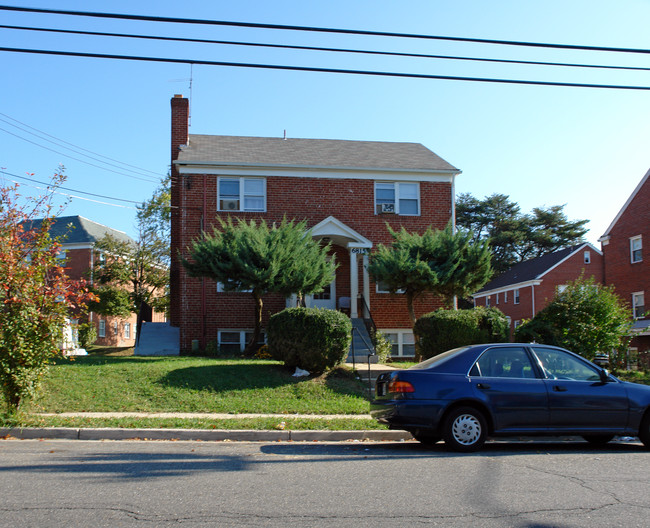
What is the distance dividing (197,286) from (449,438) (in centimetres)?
1456

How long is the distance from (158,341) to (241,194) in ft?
19.5

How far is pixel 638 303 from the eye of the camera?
103 feet

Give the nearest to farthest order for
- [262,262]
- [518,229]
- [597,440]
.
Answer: [597,440], [262,262], [518,229]

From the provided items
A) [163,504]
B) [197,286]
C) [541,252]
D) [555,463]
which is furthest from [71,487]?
[541,252]

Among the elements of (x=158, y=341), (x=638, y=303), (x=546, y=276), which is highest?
(x=546, y=276)

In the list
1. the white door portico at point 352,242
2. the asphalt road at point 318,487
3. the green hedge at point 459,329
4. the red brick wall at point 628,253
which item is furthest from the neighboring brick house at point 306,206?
the red brick wall at point 628,253

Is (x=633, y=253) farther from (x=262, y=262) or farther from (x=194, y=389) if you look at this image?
(x=194, y=389)

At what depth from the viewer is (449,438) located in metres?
8.05

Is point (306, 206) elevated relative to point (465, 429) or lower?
elevated

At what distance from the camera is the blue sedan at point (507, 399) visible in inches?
320

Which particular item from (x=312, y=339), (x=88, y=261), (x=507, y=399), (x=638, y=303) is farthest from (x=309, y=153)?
(x=88, y=261)

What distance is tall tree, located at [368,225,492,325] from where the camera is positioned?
1883cm

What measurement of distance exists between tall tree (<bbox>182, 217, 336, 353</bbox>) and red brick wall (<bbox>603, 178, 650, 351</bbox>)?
64.8 ft

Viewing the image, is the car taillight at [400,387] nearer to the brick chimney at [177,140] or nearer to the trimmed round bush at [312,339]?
the trimmed round bush at [312,339]
